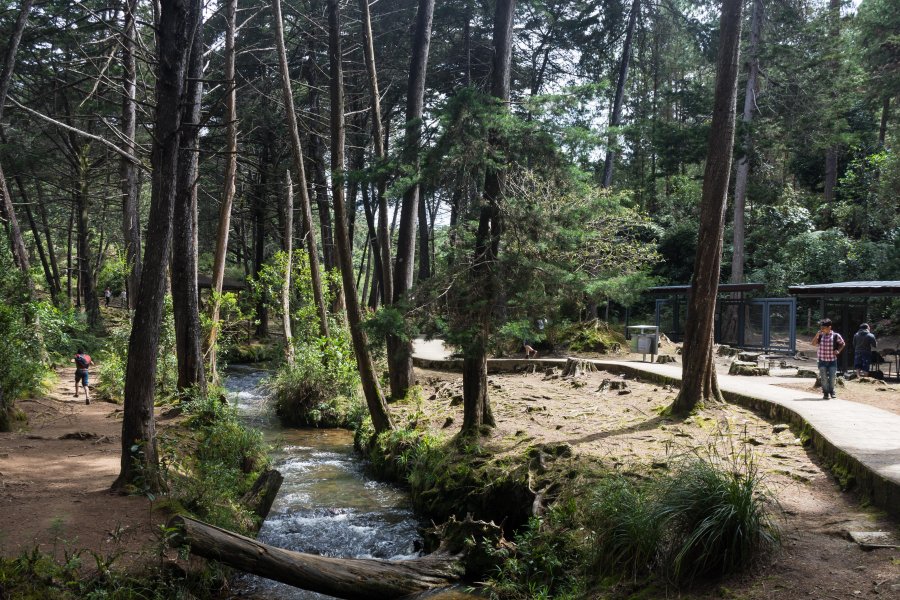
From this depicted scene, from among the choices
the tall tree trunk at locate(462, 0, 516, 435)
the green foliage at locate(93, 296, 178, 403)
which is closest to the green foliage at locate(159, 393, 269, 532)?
the green foliage at locate(93, 296, 178, 403)

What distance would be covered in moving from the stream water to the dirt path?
4.64 feet

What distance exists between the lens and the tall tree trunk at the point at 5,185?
45.7 ft

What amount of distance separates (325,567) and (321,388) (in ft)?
32.2

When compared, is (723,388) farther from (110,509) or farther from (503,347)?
(110,509)

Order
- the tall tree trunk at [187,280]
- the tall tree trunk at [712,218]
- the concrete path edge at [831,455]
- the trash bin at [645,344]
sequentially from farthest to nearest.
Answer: the trash bin at [645,344] → the tall tree trunk at [187,280] → the tall tree trunk at [712,218] → the concrete path edge at [831,455]

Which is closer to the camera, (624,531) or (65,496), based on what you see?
(624,531)

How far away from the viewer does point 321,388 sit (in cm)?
1587

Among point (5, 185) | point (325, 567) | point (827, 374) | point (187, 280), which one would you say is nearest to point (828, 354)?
point (827, 374)

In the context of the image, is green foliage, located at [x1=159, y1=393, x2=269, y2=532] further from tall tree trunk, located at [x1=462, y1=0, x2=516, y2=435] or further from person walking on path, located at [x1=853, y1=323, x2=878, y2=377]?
person walking on path, located at [x1=853, y1=323, x2=878, y2=377]

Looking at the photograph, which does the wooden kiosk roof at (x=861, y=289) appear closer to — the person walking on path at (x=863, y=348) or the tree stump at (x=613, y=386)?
the person walking on path at (x=863, y=348)

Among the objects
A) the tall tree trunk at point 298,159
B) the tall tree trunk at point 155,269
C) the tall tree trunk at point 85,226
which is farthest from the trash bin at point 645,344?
the tall tree trunk at point 85,226

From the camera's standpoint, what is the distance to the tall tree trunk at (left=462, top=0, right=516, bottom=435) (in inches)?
373

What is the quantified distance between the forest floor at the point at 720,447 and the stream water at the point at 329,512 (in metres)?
1.78

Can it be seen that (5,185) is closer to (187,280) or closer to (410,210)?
(187,280)
